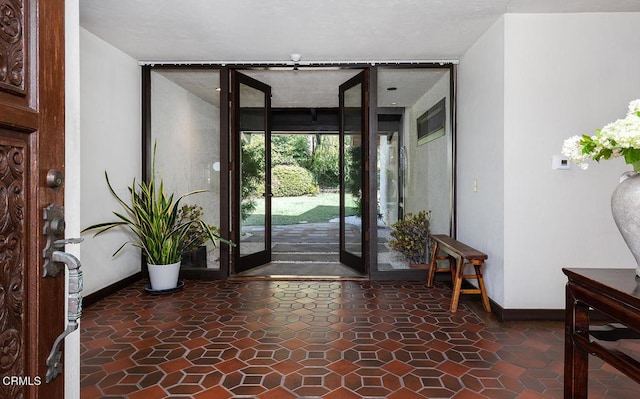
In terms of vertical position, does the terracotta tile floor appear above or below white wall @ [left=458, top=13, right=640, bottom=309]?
below

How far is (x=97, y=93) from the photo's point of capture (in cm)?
370

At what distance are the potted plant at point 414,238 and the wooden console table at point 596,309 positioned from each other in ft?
9.35

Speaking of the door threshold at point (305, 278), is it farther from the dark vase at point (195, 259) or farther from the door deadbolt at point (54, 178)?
the door deadbolt at point (54, 178)

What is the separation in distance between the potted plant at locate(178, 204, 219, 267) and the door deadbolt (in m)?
3.39

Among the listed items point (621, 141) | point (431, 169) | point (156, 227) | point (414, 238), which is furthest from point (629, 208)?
point (156, 227)

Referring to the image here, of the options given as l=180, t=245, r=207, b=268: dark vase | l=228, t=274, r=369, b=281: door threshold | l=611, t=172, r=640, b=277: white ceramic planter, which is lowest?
l=228, t=274, r=369, b=281: door threshold

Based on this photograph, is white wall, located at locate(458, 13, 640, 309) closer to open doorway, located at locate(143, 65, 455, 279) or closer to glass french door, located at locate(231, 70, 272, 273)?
open doorway, located at locate(143, 65, 455, 279)

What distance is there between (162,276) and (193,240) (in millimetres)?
533

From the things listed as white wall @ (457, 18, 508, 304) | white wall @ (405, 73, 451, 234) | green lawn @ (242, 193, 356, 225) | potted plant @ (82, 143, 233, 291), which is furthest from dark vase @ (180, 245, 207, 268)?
white wall @ (457, 18, 508, 304)

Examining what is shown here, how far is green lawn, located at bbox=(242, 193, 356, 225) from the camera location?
16.4 feet

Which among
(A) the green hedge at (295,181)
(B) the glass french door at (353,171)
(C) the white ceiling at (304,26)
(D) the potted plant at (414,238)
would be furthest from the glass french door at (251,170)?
(A) the green hedge at (295,181)

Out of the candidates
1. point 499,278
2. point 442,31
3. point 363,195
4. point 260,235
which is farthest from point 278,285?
point 442,31

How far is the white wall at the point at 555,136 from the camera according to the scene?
315cm

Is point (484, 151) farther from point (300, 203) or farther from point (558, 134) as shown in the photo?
point (300, 203)
